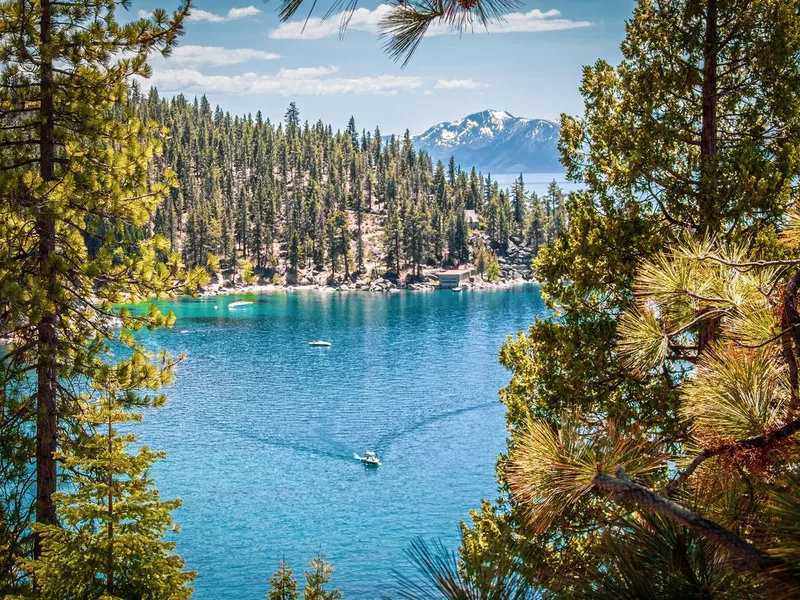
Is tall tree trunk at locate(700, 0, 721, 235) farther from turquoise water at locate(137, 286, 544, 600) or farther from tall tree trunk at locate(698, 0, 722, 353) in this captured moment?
turquoise water at locate(137, 286, 544, 600)

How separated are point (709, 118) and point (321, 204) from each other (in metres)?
132

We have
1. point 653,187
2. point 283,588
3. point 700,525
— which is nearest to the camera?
point 700,525

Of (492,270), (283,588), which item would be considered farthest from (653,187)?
(492,270)

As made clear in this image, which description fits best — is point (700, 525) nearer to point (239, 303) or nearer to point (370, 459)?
point (370, 459)

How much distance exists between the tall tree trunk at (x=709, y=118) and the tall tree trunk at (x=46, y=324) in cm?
904

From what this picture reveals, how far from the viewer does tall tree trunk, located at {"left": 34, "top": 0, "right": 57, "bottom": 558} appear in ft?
29.3

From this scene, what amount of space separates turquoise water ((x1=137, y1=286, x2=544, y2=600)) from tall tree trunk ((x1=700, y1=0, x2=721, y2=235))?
15996 mm

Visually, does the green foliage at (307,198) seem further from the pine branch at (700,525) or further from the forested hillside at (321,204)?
the pine branch at (700,525)

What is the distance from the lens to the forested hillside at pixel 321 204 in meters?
128

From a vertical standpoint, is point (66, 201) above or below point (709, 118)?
below

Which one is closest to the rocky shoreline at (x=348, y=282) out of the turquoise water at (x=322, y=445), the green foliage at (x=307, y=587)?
the turquoise water at (x=322, y=445)

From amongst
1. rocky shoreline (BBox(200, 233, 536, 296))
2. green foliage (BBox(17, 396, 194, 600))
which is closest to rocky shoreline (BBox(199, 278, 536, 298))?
rocky shoreline (BBox(200, 233, 536, 296))

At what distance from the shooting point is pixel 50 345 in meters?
9.08

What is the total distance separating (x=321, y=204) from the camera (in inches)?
5477
